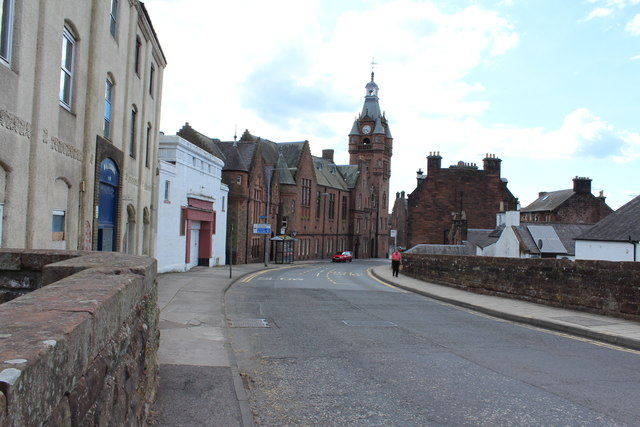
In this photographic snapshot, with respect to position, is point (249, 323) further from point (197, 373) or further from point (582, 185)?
point (582, 185)

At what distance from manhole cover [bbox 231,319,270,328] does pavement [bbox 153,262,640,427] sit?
0.98ft

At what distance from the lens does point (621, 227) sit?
1045 inches

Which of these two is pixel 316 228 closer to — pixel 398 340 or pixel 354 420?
pixel 398 340

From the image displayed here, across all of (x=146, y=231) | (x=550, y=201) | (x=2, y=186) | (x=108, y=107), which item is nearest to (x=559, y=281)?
(x=108, y=107)

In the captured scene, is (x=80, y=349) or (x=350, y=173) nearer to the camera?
(x=80, y=349)

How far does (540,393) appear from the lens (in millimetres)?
7066

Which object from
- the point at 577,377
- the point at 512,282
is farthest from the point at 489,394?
the point at 512,282

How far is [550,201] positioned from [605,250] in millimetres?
40475

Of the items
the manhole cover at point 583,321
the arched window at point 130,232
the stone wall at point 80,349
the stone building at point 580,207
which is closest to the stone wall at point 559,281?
the manhole cover at point 583,321

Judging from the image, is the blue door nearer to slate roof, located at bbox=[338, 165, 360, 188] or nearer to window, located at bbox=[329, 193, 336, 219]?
window, located at bbox=[329, 193, 336, 219]

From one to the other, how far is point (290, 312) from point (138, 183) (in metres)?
8.85

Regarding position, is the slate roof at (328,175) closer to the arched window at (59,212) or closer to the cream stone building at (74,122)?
the cream stone building at (74,122)

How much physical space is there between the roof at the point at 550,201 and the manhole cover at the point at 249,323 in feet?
179

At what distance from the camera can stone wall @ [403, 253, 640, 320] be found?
44.8 feet
